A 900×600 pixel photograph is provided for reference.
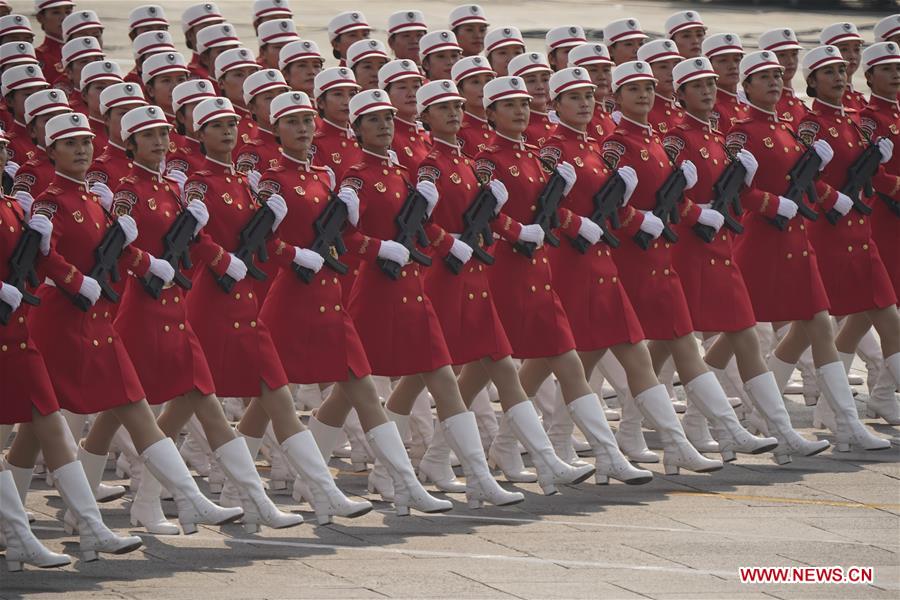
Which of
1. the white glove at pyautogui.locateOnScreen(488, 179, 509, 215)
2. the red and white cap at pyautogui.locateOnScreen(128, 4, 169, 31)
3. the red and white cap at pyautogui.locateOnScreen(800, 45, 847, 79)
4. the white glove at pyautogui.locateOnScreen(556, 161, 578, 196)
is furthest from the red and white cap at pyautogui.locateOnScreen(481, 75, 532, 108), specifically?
the red and white cap at pyautogui.locateOnScreen(128, 4, 169, 31)

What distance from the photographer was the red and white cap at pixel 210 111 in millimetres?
11680

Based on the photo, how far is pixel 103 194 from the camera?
1143cm

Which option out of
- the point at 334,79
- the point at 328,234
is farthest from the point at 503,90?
the point at 328,234

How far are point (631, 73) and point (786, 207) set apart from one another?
121cm

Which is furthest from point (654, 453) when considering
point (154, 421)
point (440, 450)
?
point (154, 421)

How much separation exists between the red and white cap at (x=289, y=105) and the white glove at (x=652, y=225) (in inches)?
82.1

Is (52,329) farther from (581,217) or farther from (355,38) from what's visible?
(355,38)

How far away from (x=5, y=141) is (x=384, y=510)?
111 inches

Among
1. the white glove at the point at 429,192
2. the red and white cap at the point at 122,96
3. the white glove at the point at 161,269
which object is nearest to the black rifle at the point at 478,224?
the white glove at the point at 429,192

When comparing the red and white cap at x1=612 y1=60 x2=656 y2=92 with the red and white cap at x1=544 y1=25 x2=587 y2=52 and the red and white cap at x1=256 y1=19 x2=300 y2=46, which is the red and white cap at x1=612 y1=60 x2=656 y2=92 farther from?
the red and white cap at x1=256 y1=19 x2=300 y2=46

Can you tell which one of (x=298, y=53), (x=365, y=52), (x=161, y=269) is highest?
(x=365, y=52)

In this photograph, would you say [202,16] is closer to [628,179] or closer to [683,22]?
[683,22]

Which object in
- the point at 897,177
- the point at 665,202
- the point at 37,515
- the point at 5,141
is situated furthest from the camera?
the point at 897,177

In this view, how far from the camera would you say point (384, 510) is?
12.0 meters
